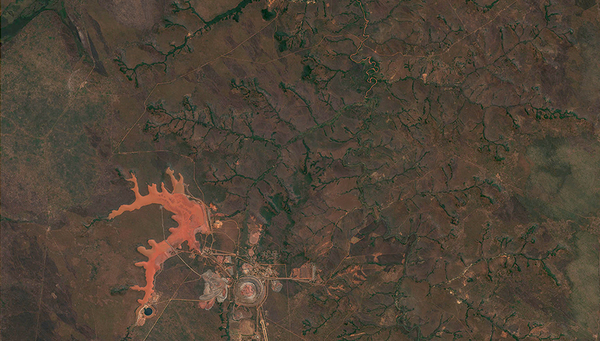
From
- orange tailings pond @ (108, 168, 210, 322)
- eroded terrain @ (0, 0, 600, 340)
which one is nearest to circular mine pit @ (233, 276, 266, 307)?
eroded terrain @ (0, 0, 600, 340)

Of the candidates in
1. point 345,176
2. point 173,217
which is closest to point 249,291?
point 173,217

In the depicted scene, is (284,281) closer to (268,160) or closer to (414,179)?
(268,160)

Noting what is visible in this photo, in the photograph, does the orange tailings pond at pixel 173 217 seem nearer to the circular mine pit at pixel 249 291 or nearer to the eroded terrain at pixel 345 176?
the eroded terrain at pixel 345 176

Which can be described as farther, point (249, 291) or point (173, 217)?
point (249, 291)

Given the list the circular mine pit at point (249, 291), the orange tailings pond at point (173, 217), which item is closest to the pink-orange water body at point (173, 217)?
the orange tailings pond at point (173, 217)

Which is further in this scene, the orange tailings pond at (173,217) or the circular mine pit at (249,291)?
the circular mine pit at (249,291)

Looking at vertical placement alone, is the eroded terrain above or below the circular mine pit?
above

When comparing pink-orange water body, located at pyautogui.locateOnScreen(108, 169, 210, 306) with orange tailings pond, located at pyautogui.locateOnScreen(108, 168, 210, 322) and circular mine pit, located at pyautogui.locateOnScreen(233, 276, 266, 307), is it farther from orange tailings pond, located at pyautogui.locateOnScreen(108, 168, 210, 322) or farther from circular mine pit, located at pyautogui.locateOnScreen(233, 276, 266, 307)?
circular mine pit, located at pyautogui.locateOnScreen(233, 276, 266, 307)

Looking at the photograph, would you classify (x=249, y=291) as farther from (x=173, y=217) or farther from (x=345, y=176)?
(x=345, y=176)
